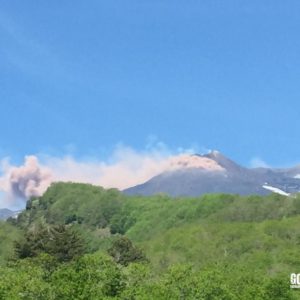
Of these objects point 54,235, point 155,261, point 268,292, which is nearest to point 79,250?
point 54,235

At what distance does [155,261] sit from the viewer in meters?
200

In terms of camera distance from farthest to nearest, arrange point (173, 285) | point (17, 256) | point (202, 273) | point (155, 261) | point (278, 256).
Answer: point (155, 261) < point (278, 256) < point (17, 256) < point (202, 273) < point (173, 285)

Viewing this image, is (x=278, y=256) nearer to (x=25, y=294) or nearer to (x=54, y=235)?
(x=54, y=235)

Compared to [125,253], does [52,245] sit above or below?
below

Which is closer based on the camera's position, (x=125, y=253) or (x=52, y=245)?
(x=52, y=245)

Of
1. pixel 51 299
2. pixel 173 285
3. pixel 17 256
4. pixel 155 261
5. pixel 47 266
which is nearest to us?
pixel 51 299

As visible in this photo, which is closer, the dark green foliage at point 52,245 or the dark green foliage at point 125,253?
the dark green foliage at point 52,245

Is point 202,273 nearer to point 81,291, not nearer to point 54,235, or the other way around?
point 81,291

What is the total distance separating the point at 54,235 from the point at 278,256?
60158 millimetres

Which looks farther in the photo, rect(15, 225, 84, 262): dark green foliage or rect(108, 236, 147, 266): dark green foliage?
rect(108, 236, 147, 266): dark green foliage

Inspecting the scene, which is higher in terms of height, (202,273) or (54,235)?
(54,235)

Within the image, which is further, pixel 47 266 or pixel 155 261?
pixel 155 261

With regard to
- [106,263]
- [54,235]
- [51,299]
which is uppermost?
[54,235]

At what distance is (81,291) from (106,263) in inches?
453
